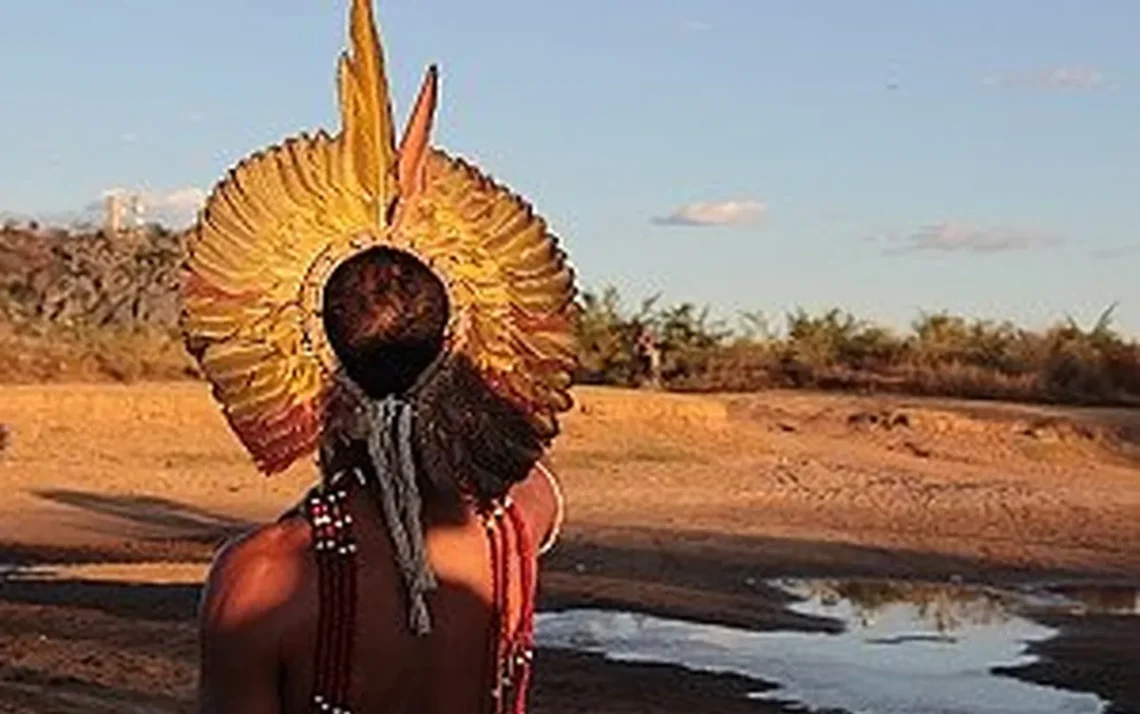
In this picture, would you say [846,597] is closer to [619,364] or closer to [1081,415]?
[1081,415]

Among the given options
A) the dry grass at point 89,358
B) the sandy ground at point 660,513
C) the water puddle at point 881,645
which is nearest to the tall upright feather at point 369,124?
the sandy ground at point 660,513

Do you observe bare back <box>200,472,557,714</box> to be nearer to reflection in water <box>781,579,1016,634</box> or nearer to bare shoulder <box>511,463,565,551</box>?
bare shoulder <box>511,463,565,551</box>

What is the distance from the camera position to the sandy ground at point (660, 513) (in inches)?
602

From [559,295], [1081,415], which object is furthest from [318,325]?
[1081,415]

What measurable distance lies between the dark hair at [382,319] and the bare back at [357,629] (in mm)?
162

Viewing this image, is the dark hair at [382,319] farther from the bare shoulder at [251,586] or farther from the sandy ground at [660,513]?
the sandy ground at [660,513]

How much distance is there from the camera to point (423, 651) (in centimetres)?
299

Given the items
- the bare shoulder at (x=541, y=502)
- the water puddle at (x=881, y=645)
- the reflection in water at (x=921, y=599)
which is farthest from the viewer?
the reflection in water at (x=921, y=599)

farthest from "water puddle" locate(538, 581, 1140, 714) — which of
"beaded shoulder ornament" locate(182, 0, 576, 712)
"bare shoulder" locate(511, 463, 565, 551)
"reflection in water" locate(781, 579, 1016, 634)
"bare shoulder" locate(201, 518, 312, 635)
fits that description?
"bare shoulder" locate(201, 518, 312, 635)

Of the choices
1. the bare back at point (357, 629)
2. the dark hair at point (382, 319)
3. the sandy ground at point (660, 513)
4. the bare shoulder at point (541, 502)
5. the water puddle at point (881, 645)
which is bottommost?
the water puddle at point (881, 645)

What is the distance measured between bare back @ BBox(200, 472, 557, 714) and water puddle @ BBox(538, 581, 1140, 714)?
12263 mm

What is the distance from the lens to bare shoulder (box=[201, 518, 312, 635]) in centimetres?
288

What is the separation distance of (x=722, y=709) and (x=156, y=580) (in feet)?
21.9

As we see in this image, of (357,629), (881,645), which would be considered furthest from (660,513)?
(357,629)
